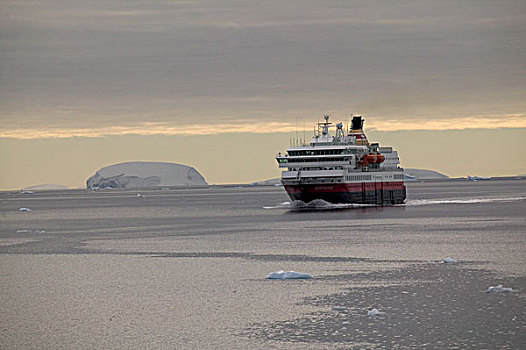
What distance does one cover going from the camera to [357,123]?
120062 millimetres

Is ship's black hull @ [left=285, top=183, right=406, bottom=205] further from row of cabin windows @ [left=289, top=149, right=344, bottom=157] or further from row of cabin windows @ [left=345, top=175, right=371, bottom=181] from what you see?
row of cabin windows @ [left=289, top=149, right=344, bottom=157]

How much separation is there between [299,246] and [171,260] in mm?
10738

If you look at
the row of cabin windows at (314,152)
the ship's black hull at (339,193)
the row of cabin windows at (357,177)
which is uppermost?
the row of cabin windows at (314,152)

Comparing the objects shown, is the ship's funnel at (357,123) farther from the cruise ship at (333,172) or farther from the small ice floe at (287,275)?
the small ice floe at (287,275)

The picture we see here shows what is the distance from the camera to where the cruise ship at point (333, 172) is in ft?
329

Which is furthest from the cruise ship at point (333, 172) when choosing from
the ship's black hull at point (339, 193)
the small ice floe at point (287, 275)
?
the small ice floe at point (287, 275)

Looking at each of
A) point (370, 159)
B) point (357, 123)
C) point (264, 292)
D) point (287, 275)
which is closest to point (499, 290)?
point (264, 292)

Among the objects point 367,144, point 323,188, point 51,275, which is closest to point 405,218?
point 323,188

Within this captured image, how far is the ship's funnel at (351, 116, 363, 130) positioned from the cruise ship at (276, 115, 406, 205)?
6.59m

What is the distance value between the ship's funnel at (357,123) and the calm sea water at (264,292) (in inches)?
2108

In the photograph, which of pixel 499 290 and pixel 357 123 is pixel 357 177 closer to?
pixel 357 123

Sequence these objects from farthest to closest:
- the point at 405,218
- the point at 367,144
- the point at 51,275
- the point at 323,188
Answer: the point at 367,144 < the point at 323,188 < the point at 405,218 < the point at 51,275

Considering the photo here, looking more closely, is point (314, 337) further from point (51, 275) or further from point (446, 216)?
point (446, 216)

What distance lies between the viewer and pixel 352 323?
90.8 ft
